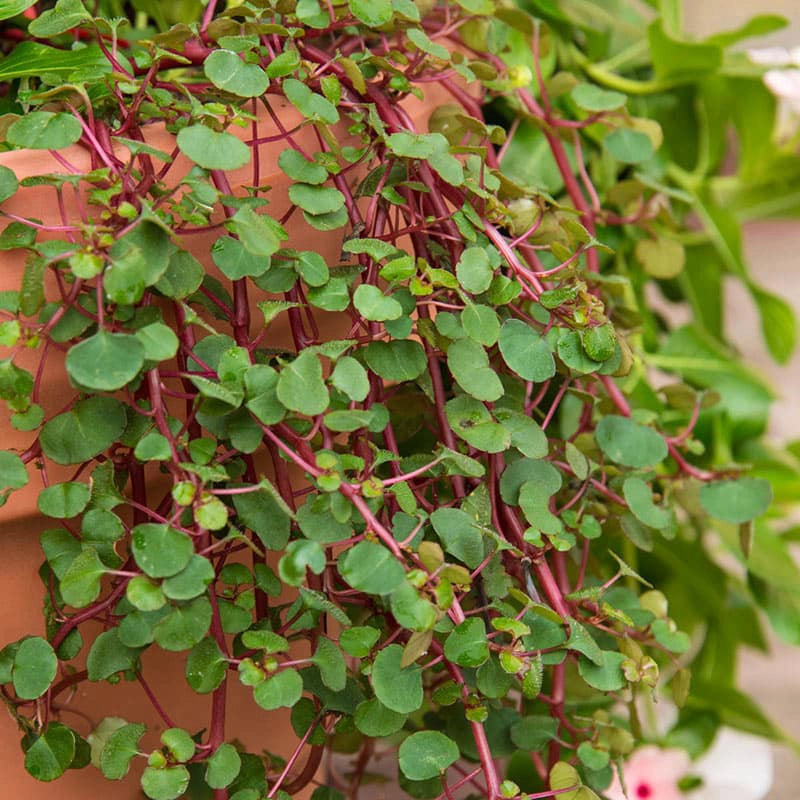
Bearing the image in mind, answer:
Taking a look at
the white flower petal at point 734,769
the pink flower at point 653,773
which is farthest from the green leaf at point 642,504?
the white flower petal at point 734,769

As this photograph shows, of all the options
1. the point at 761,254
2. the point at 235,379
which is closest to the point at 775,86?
the point at 761,254

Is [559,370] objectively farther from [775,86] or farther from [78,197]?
[775,86]

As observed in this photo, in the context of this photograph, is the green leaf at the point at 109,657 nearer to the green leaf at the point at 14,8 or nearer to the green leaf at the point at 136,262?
the green leaf at the point at 136,262

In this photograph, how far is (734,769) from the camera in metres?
0.79

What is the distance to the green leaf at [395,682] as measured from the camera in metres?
0.35

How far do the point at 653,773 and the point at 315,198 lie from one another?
53 cm

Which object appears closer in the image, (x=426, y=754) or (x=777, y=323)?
(x=426, y=754)

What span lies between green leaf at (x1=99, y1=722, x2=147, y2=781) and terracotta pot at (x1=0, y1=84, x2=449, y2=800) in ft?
0.17

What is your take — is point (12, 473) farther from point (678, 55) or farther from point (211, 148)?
point (678, 55)

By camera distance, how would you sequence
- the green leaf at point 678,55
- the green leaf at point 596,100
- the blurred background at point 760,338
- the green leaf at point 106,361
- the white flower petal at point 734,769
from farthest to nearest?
1. the blurred background at point 760,338
2. the white flower petal at point 734,769
3. the green leaf at point 678,55
4. the green leaf at point 596,100
5. the green leaf at point 106,361

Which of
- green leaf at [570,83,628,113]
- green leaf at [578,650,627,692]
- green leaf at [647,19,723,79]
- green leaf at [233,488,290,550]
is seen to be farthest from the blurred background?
green leaf at [233,488,290,550]

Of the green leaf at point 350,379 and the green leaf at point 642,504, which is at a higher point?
the green leaf at point 350,379

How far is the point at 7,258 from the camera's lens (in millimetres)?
367

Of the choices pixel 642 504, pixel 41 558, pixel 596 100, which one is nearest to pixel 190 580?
pixel 41 558
